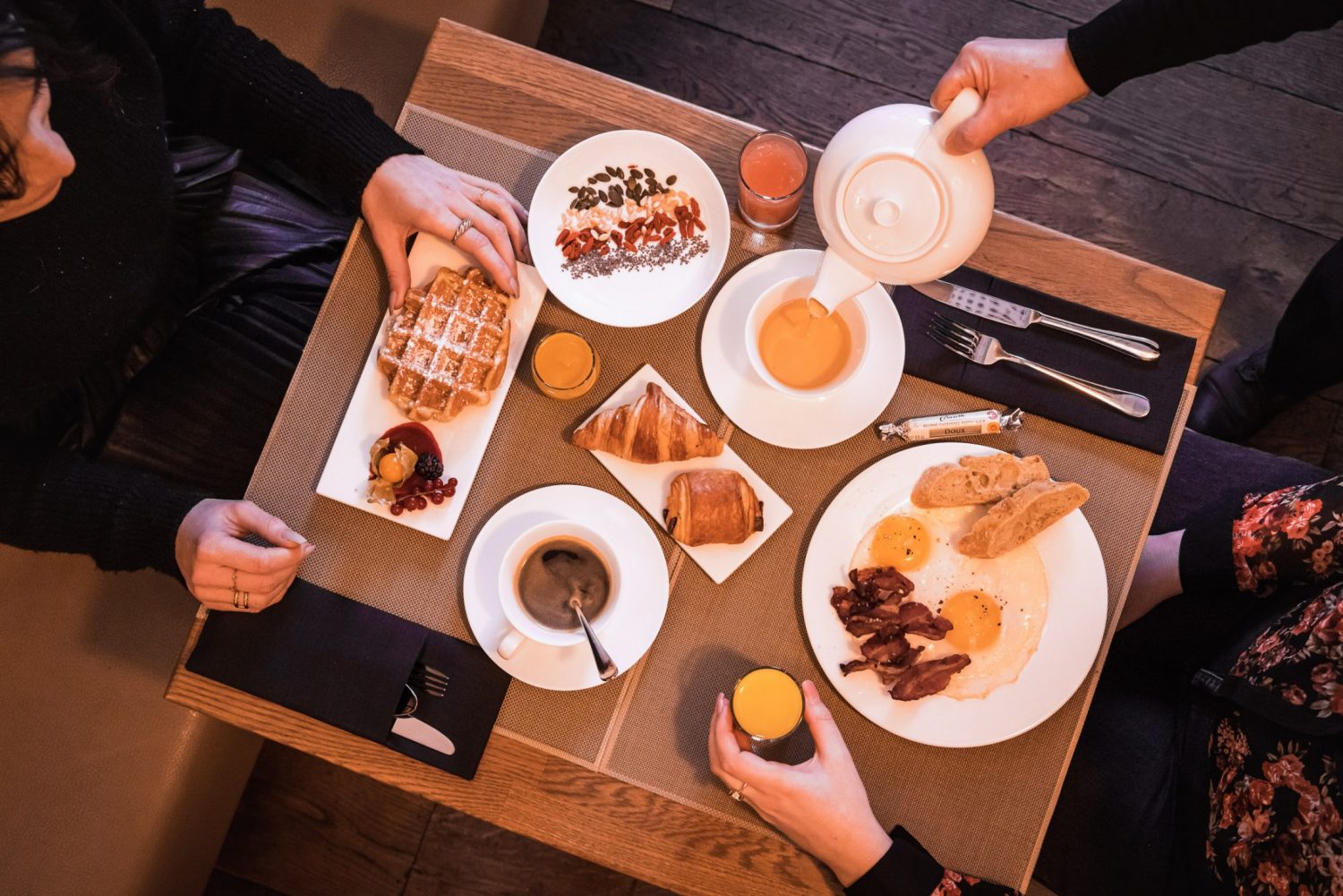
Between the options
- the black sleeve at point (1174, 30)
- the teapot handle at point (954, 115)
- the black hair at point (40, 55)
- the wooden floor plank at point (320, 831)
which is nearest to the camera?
the teapot handle at point (954, 115)

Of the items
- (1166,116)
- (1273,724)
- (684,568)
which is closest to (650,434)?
(684,568)

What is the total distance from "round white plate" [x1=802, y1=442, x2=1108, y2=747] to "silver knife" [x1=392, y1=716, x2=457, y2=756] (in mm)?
597

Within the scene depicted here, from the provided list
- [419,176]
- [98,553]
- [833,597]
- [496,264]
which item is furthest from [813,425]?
[98,553]

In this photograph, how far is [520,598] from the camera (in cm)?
140

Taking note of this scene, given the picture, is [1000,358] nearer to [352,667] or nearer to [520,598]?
[520,598]

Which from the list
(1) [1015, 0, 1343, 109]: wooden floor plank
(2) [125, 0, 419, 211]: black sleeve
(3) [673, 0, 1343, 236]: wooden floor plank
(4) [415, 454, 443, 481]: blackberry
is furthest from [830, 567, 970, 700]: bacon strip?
(1) [1015, 0, 1343, 109]: wooden floor plank

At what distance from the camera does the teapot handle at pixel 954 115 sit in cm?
104

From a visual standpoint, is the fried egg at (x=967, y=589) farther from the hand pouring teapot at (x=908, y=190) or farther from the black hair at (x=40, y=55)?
the black hair at (x=40, y=55)

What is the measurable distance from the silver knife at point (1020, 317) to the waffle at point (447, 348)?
0.71 m

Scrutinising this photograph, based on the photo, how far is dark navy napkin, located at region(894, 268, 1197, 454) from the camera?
4.78 feet

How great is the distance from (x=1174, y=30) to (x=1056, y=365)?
20.5 inches

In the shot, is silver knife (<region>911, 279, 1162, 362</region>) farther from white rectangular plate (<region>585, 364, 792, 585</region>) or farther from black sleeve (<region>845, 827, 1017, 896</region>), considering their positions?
black sleeve (<region>845, 827, 1017, 896</region>)

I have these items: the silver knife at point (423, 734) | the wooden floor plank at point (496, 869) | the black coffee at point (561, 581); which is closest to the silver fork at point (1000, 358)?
the black coffee at point (561, 581)

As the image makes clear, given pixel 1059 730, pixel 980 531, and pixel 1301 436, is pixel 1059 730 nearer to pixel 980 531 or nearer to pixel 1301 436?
pixel 980 531
